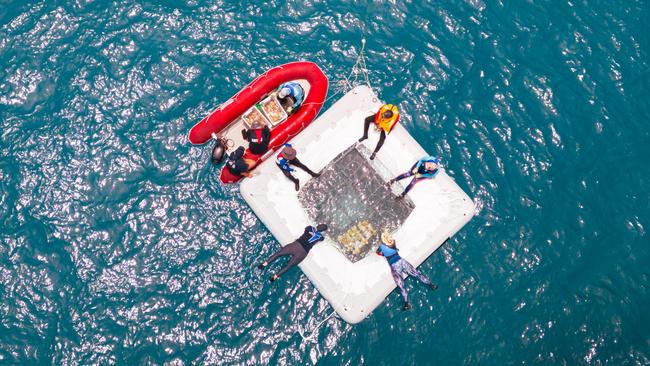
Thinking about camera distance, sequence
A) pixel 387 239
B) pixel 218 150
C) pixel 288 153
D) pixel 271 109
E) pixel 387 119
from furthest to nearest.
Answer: pixel 271 109, pixel 218 150, pixel 387 119, pixel 288 153, pixel 387 239

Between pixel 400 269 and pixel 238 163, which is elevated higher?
pixel 238 163

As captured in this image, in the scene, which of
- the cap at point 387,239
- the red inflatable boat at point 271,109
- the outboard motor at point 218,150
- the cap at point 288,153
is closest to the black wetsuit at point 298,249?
the cap at point 387,239

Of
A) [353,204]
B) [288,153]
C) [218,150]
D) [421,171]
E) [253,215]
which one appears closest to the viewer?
[288,153]

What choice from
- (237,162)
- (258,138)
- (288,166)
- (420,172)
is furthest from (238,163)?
(420,172)

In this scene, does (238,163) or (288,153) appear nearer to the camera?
(288,153)

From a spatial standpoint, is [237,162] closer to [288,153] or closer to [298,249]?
[288,153]

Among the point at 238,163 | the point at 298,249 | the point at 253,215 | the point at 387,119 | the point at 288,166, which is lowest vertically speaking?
the point at 298,249

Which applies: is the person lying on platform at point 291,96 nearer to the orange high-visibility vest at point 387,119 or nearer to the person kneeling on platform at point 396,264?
the orange high-visibility vest at point 387,119

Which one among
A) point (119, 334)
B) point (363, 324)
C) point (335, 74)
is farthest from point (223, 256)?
point (335, 74)
